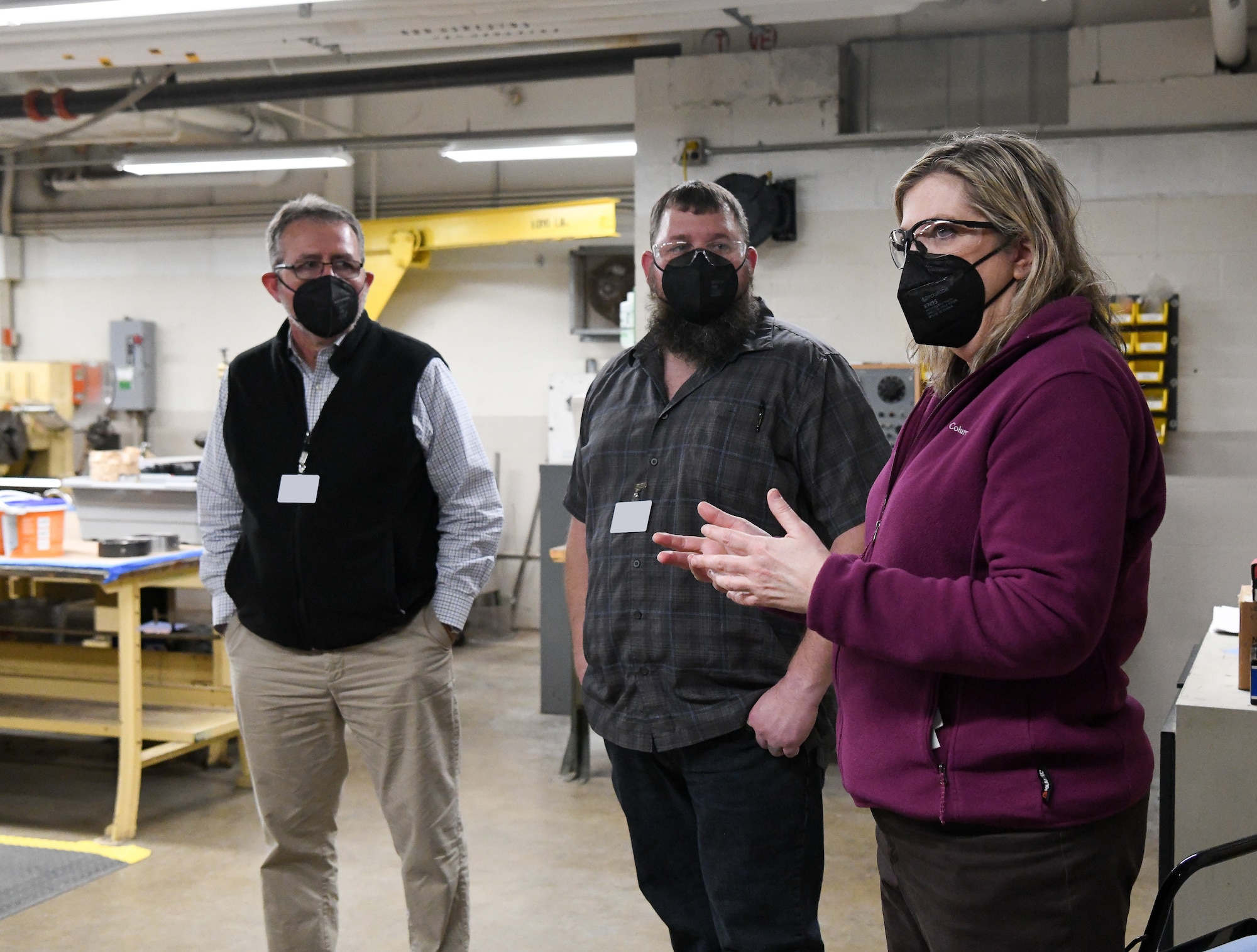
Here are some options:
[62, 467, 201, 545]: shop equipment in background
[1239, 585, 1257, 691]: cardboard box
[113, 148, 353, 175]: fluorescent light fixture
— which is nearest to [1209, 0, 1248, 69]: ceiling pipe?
[1239, 585, 1257, 691]: cardboard box

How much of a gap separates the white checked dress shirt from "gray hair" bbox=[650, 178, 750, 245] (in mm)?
647

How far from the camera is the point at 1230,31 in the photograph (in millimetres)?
4027

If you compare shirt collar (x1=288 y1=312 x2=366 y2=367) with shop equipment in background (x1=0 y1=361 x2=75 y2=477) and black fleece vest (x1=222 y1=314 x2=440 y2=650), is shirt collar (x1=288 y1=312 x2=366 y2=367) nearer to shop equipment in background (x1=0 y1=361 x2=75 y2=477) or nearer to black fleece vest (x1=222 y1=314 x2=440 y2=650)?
black fleece vest (x1=222 y1=314 x2=440 y2=650)

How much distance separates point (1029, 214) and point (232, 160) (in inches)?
246

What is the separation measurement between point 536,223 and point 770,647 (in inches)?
210

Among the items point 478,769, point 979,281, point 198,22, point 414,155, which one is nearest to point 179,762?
point 478,769

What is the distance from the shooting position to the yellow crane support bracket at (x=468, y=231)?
665cm

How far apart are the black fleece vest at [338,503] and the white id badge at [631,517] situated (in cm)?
61

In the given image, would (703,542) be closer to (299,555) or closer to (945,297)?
(945,297)

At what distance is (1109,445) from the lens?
43.6 inches

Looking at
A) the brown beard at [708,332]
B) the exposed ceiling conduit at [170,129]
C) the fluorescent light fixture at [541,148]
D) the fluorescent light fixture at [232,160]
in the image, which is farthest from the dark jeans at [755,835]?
the exposed ceiling conduit at [170,129]

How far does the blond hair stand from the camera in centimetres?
123

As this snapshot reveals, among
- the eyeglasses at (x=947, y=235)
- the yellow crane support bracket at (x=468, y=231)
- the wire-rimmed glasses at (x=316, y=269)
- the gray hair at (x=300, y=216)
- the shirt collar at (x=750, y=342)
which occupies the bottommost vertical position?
the shirt collar at (x=750, y=342)

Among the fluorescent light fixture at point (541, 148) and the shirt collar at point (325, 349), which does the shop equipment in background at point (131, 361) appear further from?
the shirt collar at point (325, 349)
